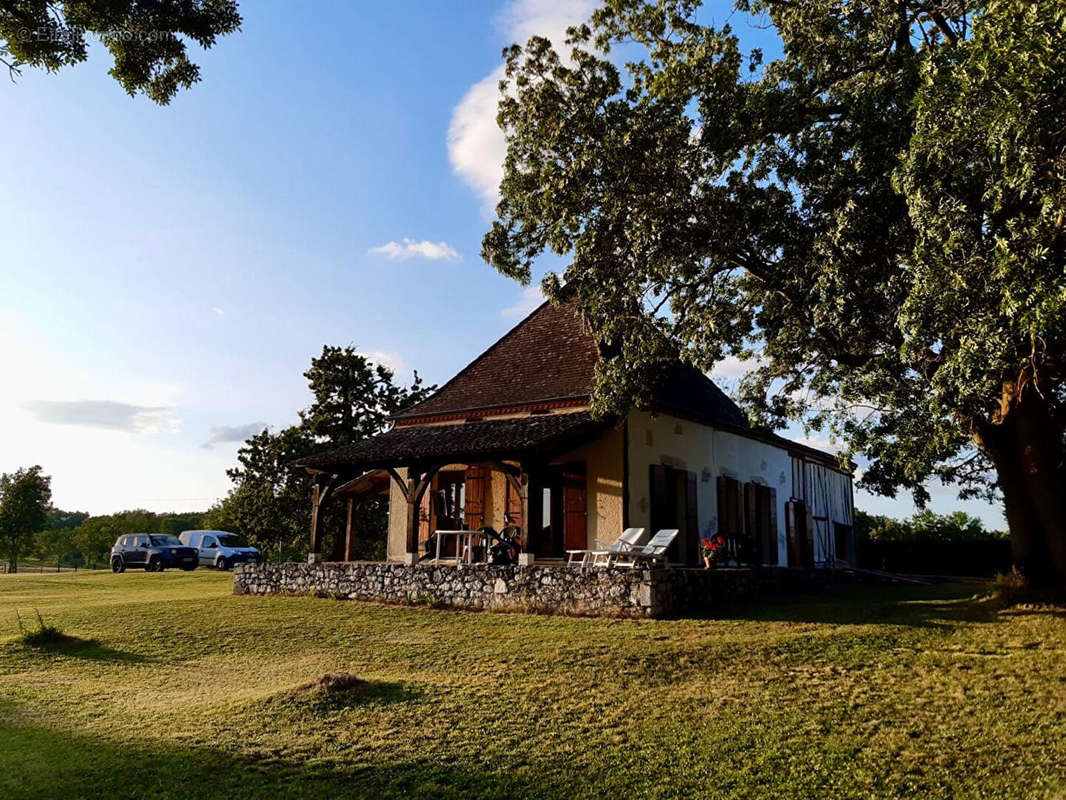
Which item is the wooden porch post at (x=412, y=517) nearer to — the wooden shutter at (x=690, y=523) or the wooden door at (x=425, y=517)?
the wooden door at (x=425, y=517)

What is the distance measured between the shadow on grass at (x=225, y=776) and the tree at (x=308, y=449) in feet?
75.2

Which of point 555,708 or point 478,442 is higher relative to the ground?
point 478,442

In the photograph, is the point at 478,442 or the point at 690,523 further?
the point at 690,523

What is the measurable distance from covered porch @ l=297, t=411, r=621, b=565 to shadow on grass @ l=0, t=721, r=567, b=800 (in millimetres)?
8311

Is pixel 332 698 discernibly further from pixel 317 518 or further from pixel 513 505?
pixel 317 518

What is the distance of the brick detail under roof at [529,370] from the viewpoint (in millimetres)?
17797

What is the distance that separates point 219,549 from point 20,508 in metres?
14.3

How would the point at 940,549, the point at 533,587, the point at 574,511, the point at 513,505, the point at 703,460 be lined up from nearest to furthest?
the point at 533,587
the point at 574,511
the point at 513,505
the point at 703,460
the point at 940,549

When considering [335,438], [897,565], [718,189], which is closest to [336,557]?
[335,438]

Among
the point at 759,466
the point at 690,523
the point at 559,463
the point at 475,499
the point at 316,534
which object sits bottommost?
the point at 316,534

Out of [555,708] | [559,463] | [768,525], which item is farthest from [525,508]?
[768,525]

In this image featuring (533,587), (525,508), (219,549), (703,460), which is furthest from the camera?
(219,549)

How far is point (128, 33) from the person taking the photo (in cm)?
729

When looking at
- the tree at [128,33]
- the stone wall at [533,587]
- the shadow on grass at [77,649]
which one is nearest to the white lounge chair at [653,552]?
the stone wall at [533,587]
